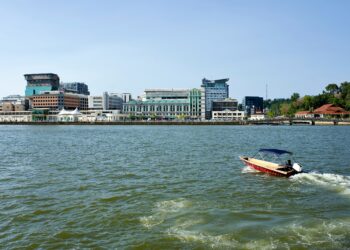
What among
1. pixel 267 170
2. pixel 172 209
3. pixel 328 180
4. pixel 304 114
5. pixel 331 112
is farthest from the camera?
pixel 304 114

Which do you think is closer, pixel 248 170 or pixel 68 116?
pixel 248 170

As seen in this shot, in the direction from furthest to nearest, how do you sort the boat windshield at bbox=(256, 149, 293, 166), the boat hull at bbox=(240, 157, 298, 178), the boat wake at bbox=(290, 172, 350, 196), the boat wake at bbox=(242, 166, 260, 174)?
1. the boat wake at bbox=(242, 166, 260, 174)
2. the boat windshield at bbox=(256, 149, 293, 166)
3. the boat hull at bbox=(240, 157, 298, 178)
4. the boat wake at bbox=(290, 172, 350, 196)

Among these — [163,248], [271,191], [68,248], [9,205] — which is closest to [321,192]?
[271,191]

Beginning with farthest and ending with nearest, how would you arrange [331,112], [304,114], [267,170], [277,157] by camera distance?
[304,114], [331,112], [277,157], [267,170]

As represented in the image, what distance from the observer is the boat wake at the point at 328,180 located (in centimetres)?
2288

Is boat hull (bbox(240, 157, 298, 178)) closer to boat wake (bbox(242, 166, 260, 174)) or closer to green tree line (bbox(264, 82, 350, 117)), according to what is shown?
boat wake (bbox(242, 166, 260, 174))

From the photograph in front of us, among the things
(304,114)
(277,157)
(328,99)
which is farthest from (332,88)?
(277,157)

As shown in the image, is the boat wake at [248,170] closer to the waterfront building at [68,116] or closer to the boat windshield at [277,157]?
the boat windshield at [277,157]

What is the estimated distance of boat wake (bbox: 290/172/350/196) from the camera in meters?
22.9

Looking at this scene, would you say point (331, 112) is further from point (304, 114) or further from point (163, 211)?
point (163, 211)

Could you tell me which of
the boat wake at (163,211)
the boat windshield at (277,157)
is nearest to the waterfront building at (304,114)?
the boat windshield at (277,157)

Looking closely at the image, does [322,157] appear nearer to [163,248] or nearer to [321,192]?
[321,192]

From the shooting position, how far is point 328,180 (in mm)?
25141

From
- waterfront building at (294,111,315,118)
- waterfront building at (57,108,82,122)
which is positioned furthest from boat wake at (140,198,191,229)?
waterfront building at (57,108,82,122)
